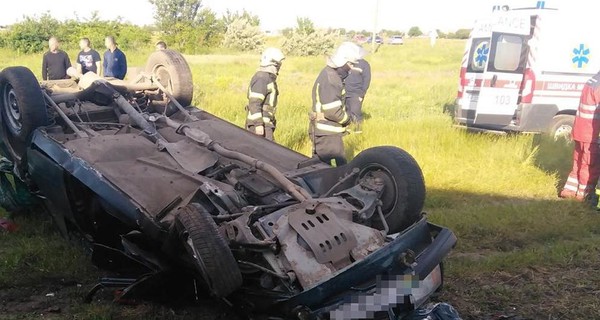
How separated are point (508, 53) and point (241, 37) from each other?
3011cm

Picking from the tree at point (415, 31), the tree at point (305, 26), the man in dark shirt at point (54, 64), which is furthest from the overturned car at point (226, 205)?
the tree at point (415, 31)

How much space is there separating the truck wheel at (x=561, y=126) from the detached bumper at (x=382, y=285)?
654 cm

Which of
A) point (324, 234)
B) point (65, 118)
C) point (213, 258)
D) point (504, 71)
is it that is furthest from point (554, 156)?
point (213, 258)

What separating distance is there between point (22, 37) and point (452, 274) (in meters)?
31.1

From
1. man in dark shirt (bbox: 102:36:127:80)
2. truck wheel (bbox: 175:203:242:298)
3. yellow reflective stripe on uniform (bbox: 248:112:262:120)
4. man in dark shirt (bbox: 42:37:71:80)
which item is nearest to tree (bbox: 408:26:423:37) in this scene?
man in dark shirt (bbox: 102:36:127:80)

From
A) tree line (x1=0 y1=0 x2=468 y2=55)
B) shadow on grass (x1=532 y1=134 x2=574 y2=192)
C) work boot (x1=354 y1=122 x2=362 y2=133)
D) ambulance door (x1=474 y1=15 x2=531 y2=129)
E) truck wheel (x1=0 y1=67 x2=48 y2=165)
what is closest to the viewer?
truck wheel (x1=0 y1=67 x2=48 y2=165)

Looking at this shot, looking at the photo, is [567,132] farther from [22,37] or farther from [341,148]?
[22,37]

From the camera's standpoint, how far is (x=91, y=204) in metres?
3.74

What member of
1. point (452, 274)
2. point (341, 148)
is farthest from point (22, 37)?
point (452, 274)

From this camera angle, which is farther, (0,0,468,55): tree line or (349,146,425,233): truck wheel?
(0,0,468,55): tree line

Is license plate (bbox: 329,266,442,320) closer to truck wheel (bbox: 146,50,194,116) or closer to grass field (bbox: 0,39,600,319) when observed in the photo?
grass field (bbox: 0,39,600,319)

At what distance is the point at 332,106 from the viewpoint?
18.0 ft

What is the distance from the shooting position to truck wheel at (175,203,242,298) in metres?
2.66

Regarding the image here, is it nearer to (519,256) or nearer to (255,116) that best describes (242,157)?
(255,116)
